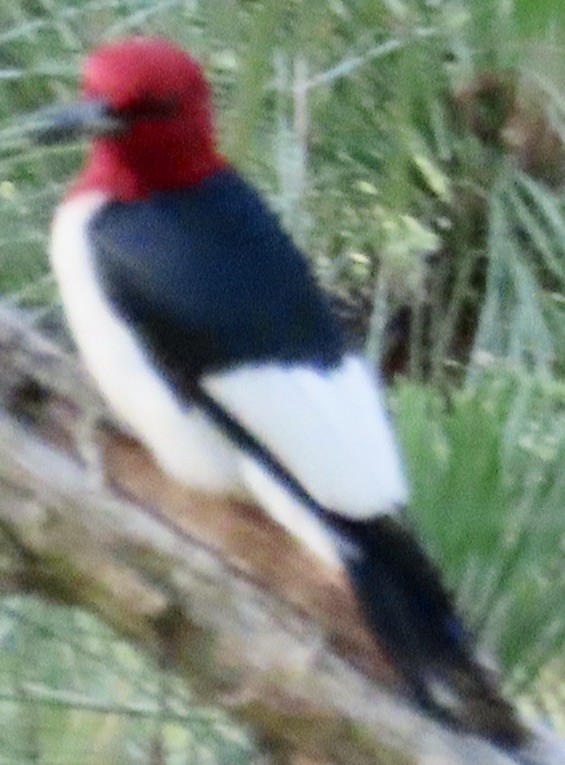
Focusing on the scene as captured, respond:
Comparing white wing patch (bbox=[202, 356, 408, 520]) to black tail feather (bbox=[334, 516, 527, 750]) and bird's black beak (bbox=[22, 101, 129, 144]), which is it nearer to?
black tail feather (bbox=[334, 516, 527, 750])

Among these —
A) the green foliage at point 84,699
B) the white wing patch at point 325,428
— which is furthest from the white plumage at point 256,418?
the green foliage at point 84,699

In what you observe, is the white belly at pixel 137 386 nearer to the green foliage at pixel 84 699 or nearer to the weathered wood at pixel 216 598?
the weathered wood at pixel 216 598

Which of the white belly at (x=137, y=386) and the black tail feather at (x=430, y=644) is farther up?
the white belly at (x=137, y=386)

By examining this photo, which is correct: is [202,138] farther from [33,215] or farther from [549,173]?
[549,173]

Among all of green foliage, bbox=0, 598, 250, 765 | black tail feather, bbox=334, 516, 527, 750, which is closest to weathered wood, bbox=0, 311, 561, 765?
black tail feather, bbox=334, 516, 527, 750

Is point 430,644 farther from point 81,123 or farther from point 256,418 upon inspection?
point 81,123

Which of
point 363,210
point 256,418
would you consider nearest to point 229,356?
point 256,418

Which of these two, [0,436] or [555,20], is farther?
[0,436]

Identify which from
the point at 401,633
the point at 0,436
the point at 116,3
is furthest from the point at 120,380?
the point at 116,3
